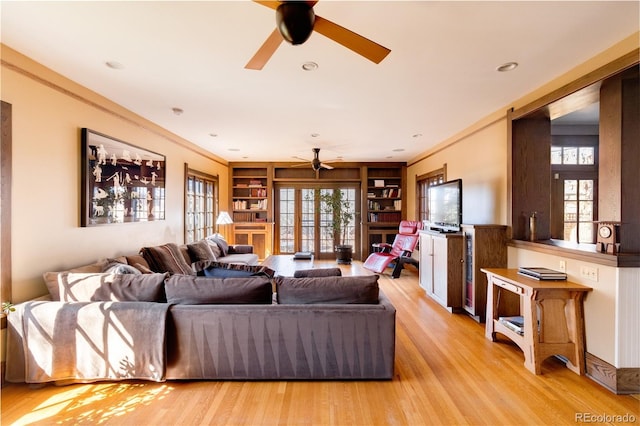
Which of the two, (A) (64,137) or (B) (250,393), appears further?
(A) (64,137)

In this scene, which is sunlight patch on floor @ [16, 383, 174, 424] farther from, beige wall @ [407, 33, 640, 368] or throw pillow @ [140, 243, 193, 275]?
beige wall @ [407, 33, 640, 368]

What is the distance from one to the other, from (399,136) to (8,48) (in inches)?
184

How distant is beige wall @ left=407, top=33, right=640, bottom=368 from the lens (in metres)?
2.29

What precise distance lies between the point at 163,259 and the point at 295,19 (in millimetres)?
3476

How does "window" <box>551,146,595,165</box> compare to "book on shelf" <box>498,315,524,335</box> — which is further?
"window" <box>551,146,595,165</box>

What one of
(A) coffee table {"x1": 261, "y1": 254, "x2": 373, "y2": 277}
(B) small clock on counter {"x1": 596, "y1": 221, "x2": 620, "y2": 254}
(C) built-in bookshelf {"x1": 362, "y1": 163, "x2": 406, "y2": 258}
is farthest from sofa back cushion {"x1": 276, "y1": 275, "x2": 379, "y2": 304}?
(C) built-in bookshelf {"x1": 362, "y1": 163, "x2": 406, "y2": 258}

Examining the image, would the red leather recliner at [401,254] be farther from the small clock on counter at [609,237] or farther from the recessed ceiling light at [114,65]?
the recessed ceiling light at [114,65]

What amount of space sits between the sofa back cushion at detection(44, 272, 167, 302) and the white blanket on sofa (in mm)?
136

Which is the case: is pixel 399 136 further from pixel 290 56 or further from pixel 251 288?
pixel 251 288

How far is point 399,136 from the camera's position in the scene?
16.7 ft

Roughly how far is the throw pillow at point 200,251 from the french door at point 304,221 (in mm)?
2882

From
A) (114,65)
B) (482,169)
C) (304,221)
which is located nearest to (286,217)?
(304,221)

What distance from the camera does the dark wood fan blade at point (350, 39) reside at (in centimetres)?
159

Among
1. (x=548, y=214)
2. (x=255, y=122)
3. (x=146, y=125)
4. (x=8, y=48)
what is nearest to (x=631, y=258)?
(x=548, y=214)
